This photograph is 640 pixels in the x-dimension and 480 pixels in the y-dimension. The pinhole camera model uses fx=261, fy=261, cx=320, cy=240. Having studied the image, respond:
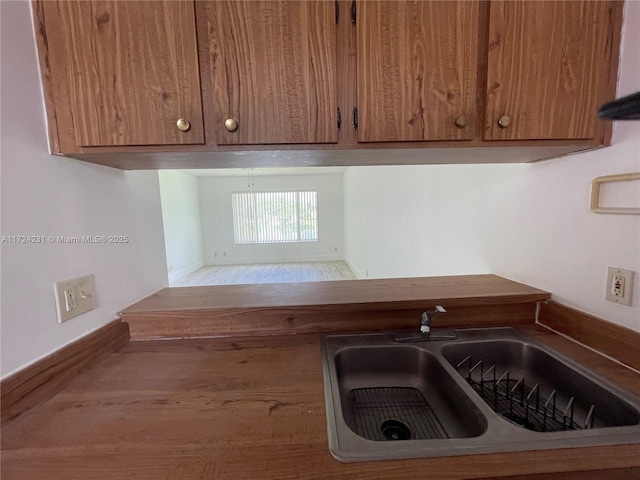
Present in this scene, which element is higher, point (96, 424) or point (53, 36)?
point (53, 36)

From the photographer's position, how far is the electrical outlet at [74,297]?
761 mm

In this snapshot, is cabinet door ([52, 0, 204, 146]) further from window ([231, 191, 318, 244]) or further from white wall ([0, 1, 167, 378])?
window ([231, 191, 318, 244])

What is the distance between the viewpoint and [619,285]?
82cm

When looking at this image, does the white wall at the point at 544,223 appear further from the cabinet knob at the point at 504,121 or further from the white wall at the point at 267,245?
the white wall at the point at 267,245

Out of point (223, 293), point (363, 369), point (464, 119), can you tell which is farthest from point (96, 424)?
point (464, 119)

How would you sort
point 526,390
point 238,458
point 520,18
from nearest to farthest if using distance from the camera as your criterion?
point 238,458, point 520,18, point 526,390

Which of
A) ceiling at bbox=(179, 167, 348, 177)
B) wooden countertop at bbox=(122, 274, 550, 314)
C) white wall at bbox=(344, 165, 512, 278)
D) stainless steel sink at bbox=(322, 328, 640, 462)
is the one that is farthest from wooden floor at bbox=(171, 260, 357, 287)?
stainless steel sink at bbox=(322, 328, 640, 462)

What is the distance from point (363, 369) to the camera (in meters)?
0.97

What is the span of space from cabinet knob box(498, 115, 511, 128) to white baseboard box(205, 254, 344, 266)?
7.24 m

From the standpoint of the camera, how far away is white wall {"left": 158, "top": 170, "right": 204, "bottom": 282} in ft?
18.6

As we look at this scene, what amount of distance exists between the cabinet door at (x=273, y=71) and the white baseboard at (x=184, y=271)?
5925 mm

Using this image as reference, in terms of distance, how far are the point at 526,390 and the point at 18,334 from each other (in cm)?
153

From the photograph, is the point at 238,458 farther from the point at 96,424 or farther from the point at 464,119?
the point at 464,119

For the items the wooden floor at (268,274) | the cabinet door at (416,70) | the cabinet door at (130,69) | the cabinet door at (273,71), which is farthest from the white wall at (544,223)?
the wooden floor at (268,274)
